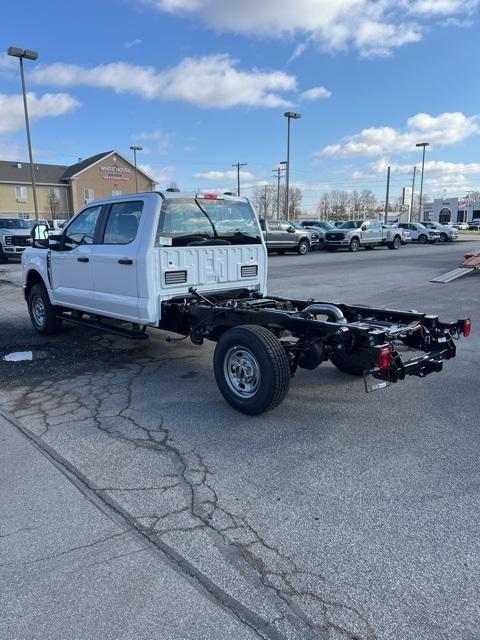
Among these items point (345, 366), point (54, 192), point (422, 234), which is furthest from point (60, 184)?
point (345, 366)

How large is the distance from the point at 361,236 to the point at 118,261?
27.7 metres

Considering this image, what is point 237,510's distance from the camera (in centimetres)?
324

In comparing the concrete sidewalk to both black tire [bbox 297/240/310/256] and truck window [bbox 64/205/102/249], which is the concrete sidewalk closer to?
→ truck window [bbox 64/205/102/249]

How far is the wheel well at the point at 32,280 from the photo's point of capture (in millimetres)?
8305

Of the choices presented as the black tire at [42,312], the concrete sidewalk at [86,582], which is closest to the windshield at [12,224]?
the black tire at [42,312]

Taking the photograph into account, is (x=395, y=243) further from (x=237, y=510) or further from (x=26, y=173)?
(x=26, y=173)

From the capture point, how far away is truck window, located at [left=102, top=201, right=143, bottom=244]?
5984 millimetres

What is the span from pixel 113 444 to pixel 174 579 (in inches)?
70.9

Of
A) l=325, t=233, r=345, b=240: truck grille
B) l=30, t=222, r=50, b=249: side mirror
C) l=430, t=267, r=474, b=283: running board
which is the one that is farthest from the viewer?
l=325, t=233, r=345, b=240: truck grille

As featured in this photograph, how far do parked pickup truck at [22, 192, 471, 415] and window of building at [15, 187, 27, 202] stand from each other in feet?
206

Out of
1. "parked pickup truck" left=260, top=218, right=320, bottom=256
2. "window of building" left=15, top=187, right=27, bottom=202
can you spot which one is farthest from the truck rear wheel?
"window of building" left=15, top=187, right=27, bottom=202

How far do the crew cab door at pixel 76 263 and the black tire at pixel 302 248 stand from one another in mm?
21848

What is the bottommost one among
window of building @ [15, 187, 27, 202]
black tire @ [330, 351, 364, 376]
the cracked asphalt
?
the cracked asphalt

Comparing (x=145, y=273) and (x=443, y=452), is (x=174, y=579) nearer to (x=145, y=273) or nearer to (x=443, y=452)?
(x=443, y=452)
